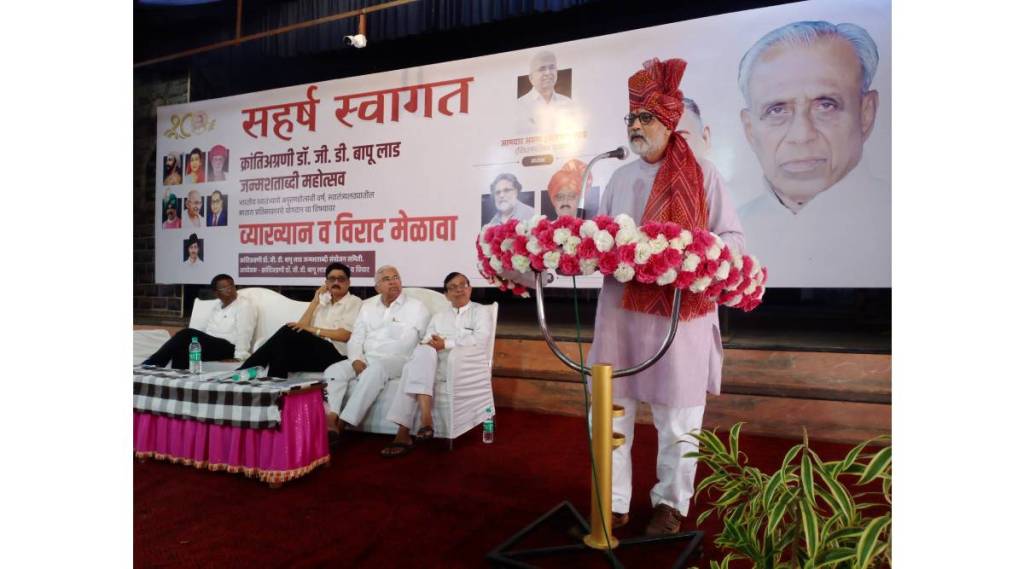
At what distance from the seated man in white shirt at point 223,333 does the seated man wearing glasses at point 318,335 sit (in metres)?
0.35

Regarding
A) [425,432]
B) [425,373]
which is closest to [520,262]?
[425,373]

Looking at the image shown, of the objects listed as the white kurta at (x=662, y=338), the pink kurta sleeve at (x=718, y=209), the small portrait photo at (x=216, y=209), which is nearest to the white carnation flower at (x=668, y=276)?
the white kurta at (x=662, y=338)

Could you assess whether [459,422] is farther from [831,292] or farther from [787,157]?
[831,292]

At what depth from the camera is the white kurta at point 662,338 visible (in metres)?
1.86

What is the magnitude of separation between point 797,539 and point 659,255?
27.9 inches

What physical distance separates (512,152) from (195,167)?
112 inches

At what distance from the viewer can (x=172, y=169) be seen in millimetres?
4945

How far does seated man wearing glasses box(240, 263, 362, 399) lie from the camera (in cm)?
317

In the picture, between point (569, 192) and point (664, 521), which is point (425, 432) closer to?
point (664, 521)

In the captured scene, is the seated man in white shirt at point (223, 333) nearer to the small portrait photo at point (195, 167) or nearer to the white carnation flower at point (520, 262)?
the small portrait photo at point (195, 167)

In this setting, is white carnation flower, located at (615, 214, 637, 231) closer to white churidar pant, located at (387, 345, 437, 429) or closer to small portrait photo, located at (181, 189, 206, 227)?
white churidar pant, located at (387, 345, 437, 429)

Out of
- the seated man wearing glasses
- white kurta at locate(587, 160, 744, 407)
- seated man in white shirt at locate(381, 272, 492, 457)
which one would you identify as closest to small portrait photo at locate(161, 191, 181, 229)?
the seated man wearing glasses

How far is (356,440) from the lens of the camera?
3.13 m

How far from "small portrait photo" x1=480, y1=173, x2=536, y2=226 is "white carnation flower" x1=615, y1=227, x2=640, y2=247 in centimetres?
227
